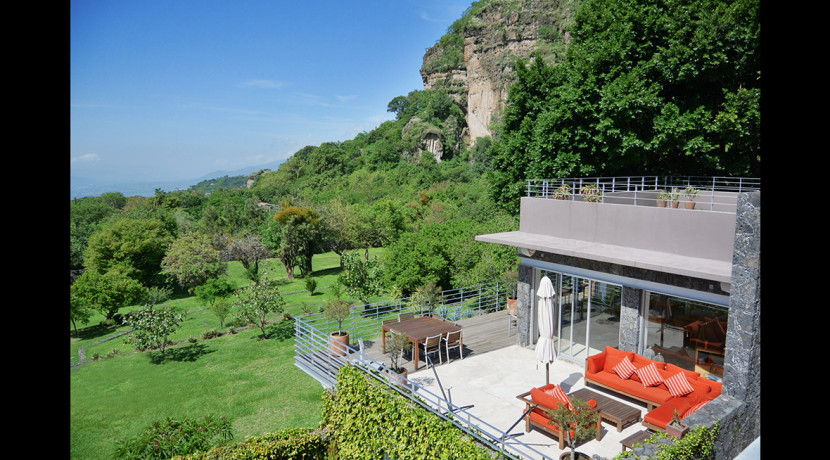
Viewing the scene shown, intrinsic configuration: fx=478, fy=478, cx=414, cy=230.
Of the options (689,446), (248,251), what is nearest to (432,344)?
(689,446)

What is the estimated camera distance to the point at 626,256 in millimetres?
10992

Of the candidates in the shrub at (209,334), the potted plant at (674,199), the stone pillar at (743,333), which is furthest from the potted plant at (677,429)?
the shrub at (209,334)

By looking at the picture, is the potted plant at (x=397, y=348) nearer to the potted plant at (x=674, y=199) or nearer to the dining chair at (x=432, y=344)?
the dining chair at (x=432, y=344)

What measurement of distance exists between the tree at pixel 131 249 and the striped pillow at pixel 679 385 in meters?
34.8

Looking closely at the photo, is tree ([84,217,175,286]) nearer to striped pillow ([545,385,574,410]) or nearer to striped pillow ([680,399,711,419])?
striped pillow ([545,385,574,410])

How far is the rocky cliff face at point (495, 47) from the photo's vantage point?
62.8 metres

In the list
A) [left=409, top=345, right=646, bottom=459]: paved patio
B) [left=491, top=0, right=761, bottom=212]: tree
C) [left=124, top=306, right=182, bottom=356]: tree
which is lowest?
[left=124, top=306, right=182, bottom=356]: tree

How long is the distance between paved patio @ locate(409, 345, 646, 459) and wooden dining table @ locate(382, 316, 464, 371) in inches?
29.1

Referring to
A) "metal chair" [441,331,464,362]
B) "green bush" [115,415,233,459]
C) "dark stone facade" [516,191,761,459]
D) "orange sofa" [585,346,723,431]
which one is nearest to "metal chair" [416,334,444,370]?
"metal chair" [441,331,464,362]

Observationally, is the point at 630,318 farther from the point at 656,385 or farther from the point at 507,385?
the point at 507,385

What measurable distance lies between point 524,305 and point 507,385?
3069 millimetres

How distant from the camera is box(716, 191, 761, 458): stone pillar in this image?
8.03 m
